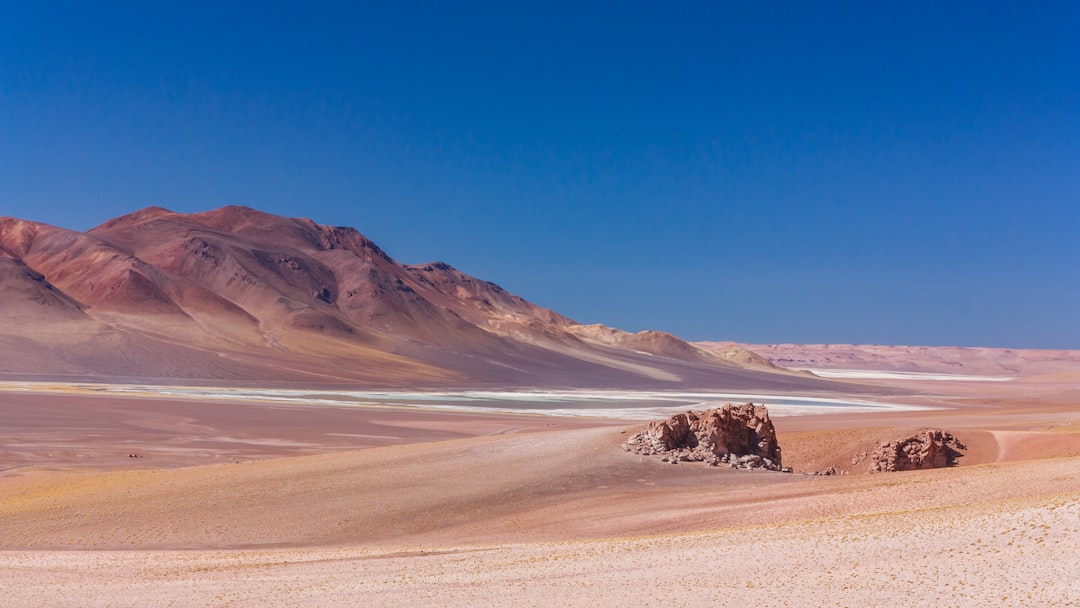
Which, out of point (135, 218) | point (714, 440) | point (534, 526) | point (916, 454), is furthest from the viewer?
point (135, 218)

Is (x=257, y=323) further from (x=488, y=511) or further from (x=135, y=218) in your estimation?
(x=488, y=511)

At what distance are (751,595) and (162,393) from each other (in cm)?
7004

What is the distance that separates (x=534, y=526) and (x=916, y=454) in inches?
609

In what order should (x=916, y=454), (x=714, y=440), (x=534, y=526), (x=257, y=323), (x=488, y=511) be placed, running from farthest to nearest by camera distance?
1. (x=257, y=323)
2. (x=916, y=454)
3. (x=714, y=440)
4. (x=488, y=511)
5. (x=534, y=526)

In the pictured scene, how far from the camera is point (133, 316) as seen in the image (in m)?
121

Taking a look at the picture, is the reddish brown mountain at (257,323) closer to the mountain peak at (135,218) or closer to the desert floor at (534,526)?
the mountain peak at (135,218)

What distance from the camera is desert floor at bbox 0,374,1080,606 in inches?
476

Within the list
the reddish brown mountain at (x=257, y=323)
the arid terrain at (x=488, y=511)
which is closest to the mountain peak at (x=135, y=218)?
the reddish brown mountain at (x=257, y=323)

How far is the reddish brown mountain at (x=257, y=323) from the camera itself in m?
106

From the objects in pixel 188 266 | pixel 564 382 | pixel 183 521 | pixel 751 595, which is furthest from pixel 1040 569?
pixel 188 266

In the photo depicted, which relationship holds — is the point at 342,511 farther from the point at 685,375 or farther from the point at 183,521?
the point at 685,375

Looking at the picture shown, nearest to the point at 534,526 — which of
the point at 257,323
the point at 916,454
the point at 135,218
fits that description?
the point at 916,454

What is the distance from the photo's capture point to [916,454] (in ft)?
100

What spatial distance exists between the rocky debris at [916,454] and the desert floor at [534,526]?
637mm
